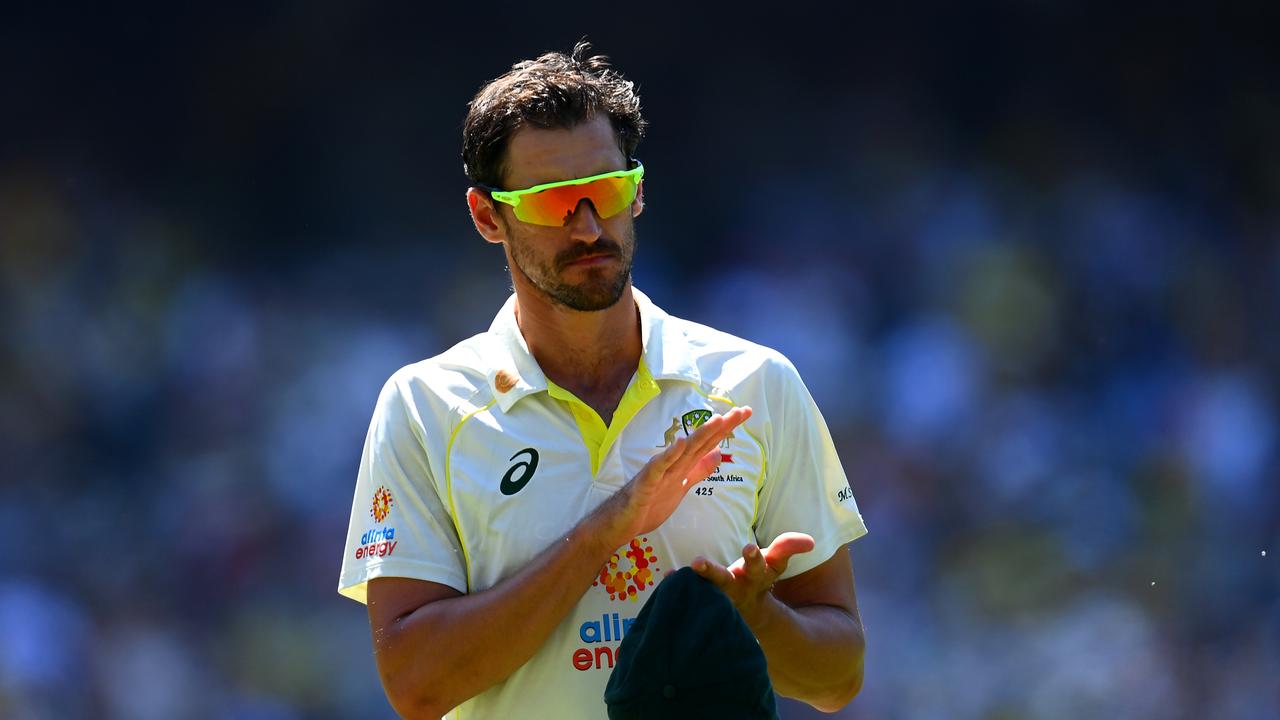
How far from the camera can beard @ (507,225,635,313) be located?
2598 millimetres

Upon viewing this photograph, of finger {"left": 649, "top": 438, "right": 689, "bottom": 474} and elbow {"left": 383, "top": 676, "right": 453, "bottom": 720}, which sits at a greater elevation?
finger {"left": 649, "top": 438, "right": 689, "bottom": 474}

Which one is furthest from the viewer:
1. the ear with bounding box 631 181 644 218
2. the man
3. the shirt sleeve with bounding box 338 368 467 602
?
the ear with bounding box 631 181 644 218

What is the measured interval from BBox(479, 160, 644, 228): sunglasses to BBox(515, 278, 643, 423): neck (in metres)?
0.16

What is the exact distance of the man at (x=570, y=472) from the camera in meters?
2.38

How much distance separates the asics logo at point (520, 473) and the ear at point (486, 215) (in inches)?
18.2

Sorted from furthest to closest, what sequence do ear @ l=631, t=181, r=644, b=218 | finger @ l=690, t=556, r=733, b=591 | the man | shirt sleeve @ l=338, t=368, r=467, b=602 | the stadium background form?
the stadium background, ear @ l=631, t=181, r=644, b=218, shirt sleeve @ l=338, t=368, r=467, b=602, the man, finger @ l=690, t=556, r=733, b=591

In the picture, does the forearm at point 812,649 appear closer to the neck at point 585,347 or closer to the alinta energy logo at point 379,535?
the neck at point 585,347

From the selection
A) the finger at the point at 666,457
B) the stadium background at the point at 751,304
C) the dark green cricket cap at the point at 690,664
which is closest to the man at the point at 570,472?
the finger at the point at 666,457

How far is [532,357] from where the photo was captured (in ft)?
8.73

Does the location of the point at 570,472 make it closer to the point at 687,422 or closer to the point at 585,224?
the point at 687,422

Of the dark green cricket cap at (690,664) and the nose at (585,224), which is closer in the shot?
the dark green cricket cap at (690,664)

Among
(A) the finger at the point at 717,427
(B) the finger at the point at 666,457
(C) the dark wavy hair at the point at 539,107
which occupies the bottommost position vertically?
(B) the finger at the point at 666,457

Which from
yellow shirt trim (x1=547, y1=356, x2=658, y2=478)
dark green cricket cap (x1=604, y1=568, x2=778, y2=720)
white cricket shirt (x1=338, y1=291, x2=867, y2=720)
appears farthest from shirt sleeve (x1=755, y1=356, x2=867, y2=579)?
dark green cricket cap (x1=604, y1=568, x2=778, y2=720)

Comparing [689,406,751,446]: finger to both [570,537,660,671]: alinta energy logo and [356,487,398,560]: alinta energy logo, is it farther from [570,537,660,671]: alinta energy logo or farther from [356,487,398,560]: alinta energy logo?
[356,487,398,560]: alinta energy logo
